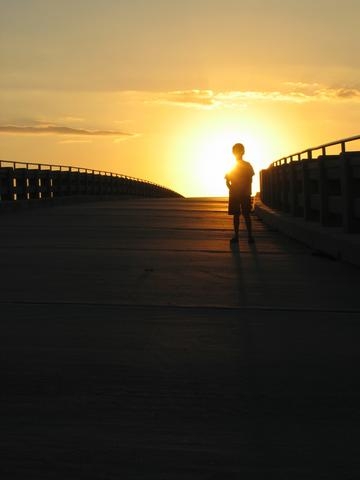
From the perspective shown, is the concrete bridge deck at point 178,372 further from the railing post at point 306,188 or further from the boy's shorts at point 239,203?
the railing post at point 306,188

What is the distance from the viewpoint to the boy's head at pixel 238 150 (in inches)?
647

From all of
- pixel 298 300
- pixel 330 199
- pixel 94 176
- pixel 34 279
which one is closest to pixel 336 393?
pixel 298 300

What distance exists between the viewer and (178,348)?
22.4 ft

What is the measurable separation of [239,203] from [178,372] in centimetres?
1103

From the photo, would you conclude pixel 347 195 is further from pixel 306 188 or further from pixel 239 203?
pixel 306 188

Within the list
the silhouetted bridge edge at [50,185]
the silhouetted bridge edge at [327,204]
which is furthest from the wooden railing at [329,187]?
the silhouetted bridge edge at [50,185]

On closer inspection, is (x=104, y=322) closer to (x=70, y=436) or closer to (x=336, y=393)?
(x=336, y=393)

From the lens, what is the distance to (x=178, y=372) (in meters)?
6.02

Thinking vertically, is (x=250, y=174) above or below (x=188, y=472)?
above

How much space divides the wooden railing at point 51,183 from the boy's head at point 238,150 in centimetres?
1659

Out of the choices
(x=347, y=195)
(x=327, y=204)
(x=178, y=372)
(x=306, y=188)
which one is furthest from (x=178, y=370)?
(x=306, y=188)

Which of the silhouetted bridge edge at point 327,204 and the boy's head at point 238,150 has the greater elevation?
the boy's head at point 238,150

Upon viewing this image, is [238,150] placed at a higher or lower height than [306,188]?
higher

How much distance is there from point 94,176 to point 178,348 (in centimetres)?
4831
